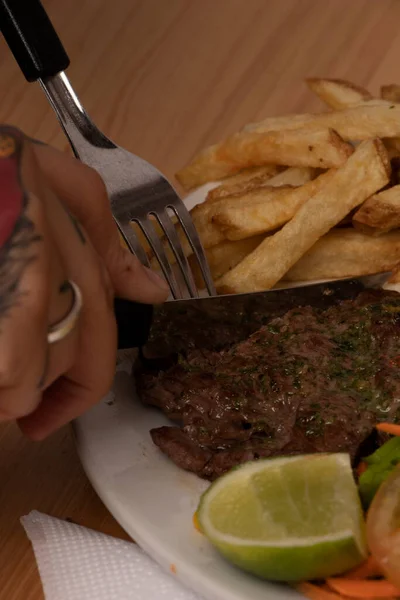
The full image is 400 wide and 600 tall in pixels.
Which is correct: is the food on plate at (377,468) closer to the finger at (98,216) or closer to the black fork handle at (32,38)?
the finger at (98,216)

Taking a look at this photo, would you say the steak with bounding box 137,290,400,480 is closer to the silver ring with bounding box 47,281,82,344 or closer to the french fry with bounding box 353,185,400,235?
the french fry with bounding box 353,185,400,235

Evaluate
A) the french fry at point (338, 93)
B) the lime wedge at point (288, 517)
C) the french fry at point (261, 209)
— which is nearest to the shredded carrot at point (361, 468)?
the lime wedge at point (288, 517)

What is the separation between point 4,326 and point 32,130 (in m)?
1.76

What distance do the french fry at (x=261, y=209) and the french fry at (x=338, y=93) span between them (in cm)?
33

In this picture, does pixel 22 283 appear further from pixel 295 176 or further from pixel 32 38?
pixel 295 176

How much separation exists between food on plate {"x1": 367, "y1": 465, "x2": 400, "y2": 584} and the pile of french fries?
651 millimetres

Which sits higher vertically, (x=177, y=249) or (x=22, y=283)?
(x=22, y=283)

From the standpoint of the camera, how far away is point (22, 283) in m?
1.12

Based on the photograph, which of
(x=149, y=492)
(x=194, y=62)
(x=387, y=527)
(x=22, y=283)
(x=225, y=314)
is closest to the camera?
(x=22, y=283)

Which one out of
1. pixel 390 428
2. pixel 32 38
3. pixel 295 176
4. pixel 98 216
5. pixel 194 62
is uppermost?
pixel 32 38

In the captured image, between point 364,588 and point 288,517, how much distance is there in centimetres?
15

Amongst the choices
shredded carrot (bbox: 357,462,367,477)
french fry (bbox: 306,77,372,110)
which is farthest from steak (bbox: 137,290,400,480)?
french fry (bbox: 306,77,372,110)

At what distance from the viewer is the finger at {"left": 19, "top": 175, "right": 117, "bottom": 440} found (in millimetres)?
1236

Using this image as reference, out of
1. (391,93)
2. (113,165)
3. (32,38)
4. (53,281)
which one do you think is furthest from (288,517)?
(391,93)
